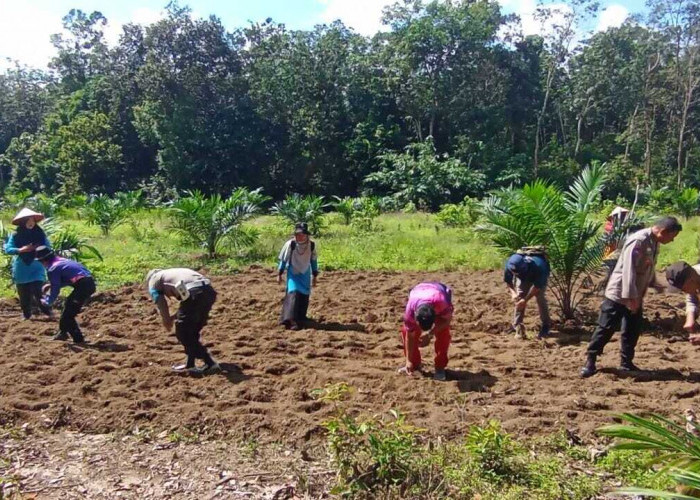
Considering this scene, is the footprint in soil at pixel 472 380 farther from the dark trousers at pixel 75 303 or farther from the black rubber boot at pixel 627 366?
the dark trousers at pixel 75 303

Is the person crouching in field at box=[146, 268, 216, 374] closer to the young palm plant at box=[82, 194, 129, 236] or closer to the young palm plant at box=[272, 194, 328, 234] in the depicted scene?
the young palm plant at box=[272, 194, 328, 234]

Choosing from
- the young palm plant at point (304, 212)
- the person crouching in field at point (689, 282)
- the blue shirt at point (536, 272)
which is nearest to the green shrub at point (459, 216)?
the young palm plant at point (304, 212)

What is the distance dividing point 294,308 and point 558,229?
130 inches

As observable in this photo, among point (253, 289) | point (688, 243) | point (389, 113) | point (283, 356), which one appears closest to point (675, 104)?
point (389, 113)

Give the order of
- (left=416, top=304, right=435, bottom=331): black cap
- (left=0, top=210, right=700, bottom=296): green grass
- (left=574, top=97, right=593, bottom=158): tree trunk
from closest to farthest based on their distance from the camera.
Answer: (left=416, top=304, right=435, bottom=331): black cap → (left=0, top=210, right=700, bottom=296): green grass → (left=574, top=97, right=593, bottom=158): tree trunk

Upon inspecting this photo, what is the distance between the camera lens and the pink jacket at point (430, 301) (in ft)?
17.8

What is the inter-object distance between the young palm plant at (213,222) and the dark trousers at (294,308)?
18.7 ft

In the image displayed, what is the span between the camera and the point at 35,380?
19.2 ft

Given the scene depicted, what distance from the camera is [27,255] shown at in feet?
26.1

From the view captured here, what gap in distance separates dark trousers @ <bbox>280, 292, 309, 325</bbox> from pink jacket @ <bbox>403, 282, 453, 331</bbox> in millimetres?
2525

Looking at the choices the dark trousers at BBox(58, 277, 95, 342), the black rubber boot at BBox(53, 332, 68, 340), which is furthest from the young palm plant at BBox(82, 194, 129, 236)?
the dark trousers at BBox(58, 277, 95, 342)

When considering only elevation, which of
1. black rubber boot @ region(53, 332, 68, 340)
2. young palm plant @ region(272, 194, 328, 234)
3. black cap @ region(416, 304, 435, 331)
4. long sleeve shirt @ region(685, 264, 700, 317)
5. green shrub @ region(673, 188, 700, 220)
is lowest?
black rubber boot @ region(53, 332, 68, 340)

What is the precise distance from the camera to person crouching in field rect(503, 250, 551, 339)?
6.93 metres

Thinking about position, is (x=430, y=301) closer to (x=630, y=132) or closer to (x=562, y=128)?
(x=630, y=132)
